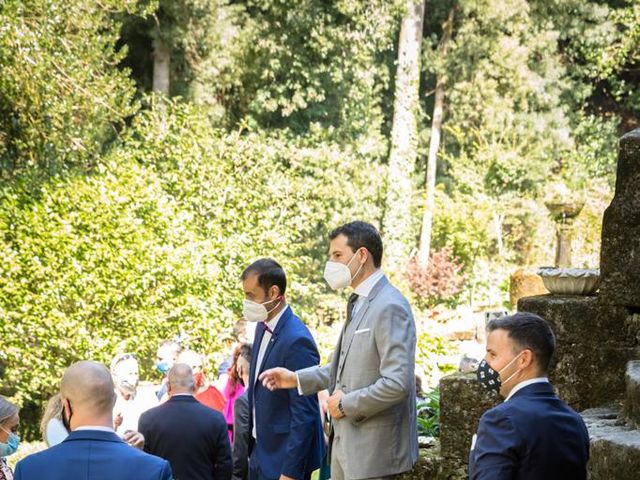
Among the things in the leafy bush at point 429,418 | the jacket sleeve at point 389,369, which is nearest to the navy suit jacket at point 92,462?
the jacket sleeve at point 389,369

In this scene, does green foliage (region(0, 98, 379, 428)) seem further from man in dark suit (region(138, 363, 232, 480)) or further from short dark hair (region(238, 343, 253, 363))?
man in dark suit (region(138, 363, 232, 480))

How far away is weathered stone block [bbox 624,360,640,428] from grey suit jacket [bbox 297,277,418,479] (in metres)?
1.09

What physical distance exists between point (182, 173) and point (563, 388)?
1129cm

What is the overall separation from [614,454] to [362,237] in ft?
4.93

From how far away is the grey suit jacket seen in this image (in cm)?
470

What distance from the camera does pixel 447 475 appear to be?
6.08 meters

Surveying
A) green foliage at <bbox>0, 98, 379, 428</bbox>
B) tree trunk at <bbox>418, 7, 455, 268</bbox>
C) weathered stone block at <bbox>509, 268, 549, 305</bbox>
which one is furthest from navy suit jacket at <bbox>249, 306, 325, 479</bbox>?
tree trunk at <bbox>418, 7, 455, 268</bbox>

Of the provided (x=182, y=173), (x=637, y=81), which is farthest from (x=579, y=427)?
(x=637, y=81)

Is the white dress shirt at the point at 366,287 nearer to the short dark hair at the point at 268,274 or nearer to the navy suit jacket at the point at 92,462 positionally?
the short dark hair at the point at 268,274

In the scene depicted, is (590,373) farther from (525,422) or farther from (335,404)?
(525,422)

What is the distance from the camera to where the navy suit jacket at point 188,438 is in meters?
5.59

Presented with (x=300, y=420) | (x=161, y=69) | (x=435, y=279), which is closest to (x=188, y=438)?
(x=300, y=420)

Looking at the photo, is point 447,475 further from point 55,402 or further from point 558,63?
point 558,63

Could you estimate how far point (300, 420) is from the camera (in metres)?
5.30
